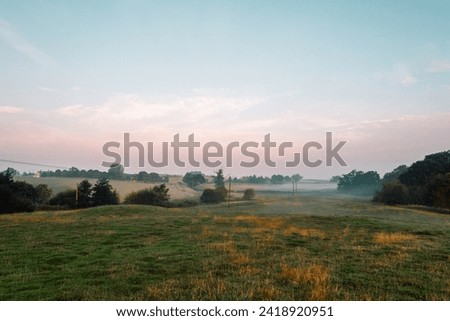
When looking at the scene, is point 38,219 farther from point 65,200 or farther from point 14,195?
point 65,200

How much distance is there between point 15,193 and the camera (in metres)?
75.1

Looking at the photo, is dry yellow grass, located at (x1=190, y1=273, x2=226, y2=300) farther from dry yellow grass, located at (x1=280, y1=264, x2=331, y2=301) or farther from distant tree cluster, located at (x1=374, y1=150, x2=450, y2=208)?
distant tree cluster, located at (x1=374, y1=150, x2=450, y2=208)

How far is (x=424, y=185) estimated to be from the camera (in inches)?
3652

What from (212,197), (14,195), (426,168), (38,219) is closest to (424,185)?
(426,168)

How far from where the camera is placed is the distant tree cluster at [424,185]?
76.9 metres

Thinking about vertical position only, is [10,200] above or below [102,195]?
above

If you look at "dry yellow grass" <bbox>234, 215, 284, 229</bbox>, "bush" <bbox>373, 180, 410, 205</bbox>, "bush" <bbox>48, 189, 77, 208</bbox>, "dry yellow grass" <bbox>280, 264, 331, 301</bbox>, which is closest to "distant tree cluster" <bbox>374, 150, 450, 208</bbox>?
"bush" <bbox>373, 180, 410, 205</bbox>

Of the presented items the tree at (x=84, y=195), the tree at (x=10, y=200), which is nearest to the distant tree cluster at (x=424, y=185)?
the tree at (x=84, y=195)

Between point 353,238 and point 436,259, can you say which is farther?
point 353,238

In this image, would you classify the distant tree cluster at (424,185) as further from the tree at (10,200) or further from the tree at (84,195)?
the tree at (10,200)

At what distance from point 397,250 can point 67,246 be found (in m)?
22.7
